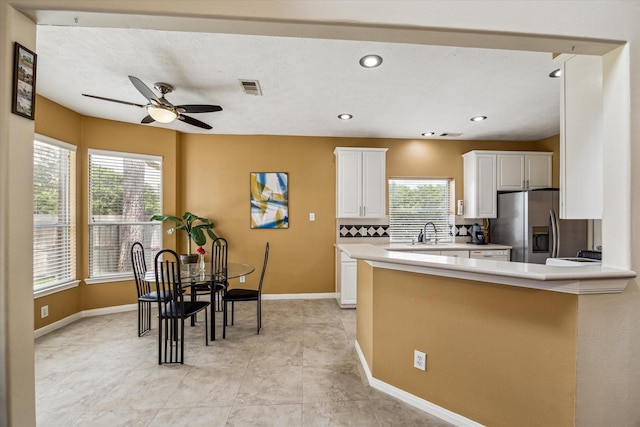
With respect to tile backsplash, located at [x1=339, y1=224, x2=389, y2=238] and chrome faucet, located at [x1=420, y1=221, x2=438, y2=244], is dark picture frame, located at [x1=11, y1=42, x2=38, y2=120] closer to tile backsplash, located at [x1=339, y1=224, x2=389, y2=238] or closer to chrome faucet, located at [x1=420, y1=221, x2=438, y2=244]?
tile backsplash, located at [x1=339, y1=224, x2=389, y2=238]

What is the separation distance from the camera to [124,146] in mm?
3895

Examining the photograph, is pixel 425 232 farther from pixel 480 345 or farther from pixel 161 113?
pixel 161 113

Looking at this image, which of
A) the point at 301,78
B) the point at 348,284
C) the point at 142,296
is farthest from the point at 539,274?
Result: the point at 142,296

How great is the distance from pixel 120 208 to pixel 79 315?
1482 millimetres

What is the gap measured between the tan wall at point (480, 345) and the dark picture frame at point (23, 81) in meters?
2.17

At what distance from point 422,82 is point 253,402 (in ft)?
→ 10.1

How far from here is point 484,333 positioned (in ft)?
5.41

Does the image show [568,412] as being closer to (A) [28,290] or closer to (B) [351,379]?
(B) [351,379]

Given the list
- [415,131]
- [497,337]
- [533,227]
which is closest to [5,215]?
[497,337]

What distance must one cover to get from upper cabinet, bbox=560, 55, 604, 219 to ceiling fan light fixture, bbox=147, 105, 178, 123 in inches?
123

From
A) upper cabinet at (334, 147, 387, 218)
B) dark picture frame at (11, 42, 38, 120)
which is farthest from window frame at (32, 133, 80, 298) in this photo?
upper cabinet at (334, 147, 387, 218)

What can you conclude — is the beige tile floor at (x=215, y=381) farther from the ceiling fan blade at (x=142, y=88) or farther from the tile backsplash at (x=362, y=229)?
the ceiling fan blade at (x=142, y=88)

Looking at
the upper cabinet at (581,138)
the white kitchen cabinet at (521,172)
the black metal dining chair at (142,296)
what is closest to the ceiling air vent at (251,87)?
the black metal dining chair at (142,296)

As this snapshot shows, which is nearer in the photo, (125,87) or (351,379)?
(351,379)
